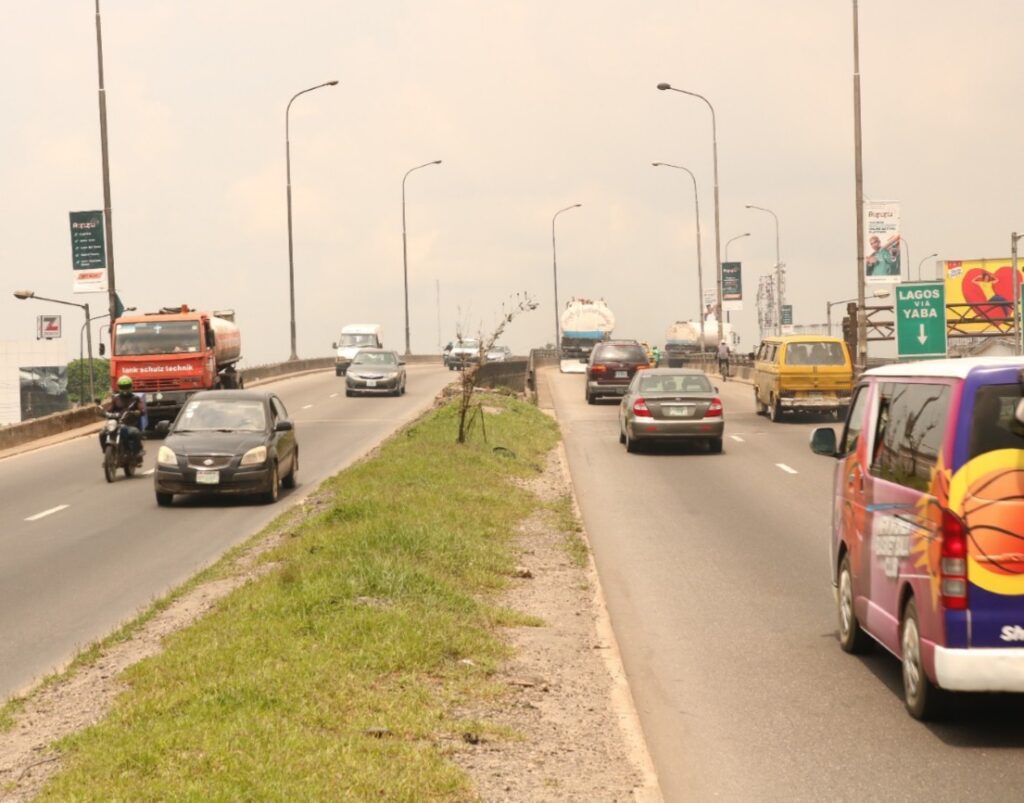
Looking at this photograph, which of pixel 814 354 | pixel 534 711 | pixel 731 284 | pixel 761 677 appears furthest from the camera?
pixel 731 284

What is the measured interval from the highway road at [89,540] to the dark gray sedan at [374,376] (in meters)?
16.6

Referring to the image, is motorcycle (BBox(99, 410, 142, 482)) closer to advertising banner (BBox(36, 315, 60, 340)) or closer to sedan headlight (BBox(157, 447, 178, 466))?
sedan headlight (BBox(157, 447, 178, 466))

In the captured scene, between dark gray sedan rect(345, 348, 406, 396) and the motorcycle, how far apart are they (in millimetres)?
26225

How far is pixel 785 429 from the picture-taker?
37.6 m

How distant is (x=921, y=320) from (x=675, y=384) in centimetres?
1494

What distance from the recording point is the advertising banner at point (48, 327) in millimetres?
133500

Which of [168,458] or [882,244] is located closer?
[168,458]

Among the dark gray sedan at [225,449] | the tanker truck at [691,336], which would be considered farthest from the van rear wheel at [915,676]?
the tanker truck at [691,336]

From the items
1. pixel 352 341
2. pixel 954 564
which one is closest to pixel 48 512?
pixel 954 564

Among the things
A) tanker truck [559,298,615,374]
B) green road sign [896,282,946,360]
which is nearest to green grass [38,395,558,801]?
green road sign [896,282,946,360]

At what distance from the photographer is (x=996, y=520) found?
802 centimetres

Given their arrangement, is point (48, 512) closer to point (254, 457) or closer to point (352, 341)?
point (254, 457)

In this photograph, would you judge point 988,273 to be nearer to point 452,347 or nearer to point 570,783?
point 452,347

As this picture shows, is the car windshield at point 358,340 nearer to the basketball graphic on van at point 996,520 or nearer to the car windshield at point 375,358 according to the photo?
the car windshield at point 375,358
